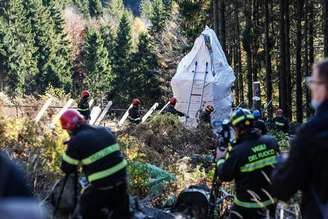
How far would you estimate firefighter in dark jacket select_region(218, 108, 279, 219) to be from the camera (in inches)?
222

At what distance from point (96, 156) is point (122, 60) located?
56.4 meters

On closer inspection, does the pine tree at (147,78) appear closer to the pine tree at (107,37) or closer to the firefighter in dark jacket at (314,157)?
the pine tree at (107,37)

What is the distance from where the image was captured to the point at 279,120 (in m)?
18.1

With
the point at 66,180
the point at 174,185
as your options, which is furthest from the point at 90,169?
the point at 174,185

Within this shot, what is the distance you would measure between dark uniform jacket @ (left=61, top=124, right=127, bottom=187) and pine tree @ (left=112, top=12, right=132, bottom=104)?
46.7 meters

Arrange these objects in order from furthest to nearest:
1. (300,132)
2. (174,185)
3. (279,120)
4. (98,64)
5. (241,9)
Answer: (98,64) < (241,9) < (279,120) < (174,185) < (300,132)

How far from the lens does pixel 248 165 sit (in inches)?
224

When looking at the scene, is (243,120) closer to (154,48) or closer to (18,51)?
(154,48)

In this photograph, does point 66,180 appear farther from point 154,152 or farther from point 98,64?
point 98,64

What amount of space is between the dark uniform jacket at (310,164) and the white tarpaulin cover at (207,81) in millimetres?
16197

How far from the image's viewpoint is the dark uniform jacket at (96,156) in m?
5.98

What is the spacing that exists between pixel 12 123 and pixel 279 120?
32.9 feet

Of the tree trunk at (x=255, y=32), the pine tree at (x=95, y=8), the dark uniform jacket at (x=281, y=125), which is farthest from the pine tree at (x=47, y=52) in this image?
the dark uniform jacket at (x=281, y=125)

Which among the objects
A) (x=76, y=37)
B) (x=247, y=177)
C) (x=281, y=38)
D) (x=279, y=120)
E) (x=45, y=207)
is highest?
(x=76, y=37)
